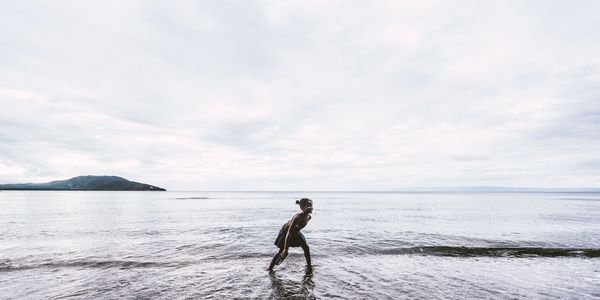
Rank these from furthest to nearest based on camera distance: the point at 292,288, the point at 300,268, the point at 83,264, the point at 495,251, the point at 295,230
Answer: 1. the point at 495,251
2. the point at 83,264
3. the point at 300,268
4. the point at 295,230
5. the point at 292,288

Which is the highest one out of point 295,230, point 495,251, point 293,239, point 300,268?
point 295,230

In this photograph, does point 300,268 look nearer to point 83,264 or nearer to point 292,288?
point 292,288

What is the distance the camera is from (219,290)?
9.80 meters

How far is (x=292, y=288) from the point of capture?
998 cm

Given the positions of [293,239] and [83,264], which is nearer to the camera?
[293,239]

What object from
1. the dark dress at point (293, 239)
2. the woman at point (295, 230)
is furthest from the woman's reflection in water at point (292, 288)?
the dark dress at point (293, 239)

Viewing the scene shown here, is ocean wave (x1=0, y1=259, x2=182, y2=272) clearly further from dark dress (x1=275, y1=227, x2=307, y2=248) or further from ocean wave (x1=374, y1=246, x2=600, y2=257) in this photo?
ocean wave (x1=374, y1=246, x2=600, y2=257)

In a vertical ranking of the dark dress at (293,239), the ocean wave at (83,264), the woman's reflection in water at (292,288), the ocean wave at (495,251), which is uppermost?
the dark dress at (293,239)

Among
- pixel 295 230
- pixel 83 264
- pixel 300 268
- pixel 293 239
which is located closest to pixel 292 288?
pixel 293 239

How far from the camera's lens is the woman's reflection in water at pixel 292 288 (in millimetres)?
9258

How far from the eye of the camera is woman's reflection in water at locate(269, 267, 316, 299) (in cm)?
926

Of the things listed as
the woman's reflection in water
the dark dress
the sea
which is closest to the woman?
the dark dress

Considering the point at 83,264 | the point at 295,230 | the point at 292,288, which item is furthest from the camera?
the point at 83,264

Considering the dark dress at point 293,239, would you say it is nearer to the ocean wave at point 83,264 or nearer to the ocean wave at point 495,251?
the ocean wave at point 83,264
